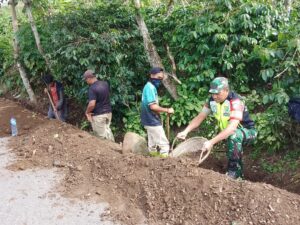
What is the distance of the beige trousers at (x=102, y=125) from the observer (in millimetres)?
7465

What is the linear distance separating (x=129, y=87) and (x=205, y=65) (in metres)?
1.78

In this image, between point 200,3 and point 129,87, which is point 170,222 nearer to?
point 129,87

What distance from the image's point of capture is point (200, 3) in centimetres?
814

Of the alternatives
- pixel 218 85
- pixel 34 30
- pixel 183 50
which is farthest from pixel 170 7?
pixel 218 85

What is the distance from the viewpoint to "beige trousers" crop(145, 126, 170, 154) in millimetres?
6379

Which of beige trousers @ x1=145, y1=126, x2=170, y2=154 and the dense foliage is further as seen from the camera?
the dense foliage

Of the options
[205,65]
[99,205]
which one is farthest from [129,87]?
[99,205]

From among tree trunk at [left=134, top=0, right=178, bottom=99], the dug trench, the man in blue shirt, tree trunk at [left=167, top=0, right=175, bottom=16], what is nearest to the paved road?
the dug trench

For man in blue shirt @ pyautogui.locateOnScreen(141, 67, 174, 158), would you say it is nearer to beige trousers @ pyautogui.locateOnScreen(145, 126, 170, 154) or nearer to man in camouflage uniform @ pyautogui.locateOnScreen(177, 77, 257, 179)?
beige trousers @ pyautogui.locateOnScreen(145, 126, 170, 154)

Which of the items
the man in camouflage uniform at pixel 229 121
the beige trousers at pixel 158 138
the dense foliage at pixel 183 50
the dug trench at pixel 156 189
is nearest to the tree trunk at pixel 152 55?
the dense foliage at pixel 183 50

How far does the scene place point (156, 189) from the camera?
15.3 feet

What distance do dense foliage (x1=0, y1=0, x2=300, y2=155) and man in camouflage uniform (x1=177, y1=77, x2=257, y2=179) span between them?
841 millimetres

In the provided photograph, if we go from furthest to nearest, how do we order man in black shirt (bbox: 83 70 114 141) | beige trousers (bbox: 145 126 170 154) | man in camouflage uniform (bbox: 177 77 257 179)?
man in black shirt (bbox: 83 70 114 141) < beige trousers (bbox: 145 126 170 154) < man in camouflage uniform (bbox: 177 77 257 179)

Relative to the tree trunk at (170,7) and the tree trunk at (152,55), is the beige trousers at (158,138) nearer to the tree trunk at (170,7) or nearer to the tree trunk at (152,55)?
the tree trunk at (152,55)
